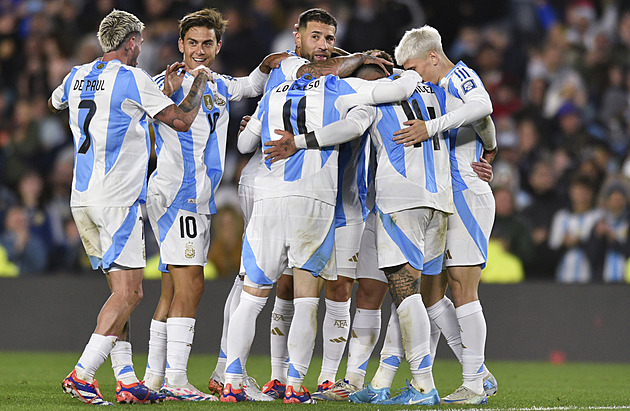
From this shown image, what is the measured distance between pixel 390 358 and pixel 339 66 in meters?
1.86

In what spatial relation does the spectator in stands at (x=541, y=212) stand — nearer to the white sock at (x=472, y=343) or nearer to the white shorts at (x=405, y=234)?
the white sock at (x=472, y=343)

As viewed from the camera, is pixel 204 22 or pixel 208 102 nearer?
pixel 208 102

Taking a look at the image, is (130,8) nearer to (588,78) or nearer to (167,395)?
(588,78)

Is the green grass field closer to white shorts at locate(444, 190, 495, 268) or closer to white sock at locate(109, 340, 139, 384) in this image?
white sock at locate(109, 340, 139, 384)

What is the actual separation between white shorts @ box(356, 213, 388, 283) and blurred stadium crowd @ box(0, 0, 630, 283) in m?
4.43

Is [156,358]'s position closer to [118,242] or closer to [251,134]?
[118,242]

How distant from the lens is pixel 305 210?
5.01 metres

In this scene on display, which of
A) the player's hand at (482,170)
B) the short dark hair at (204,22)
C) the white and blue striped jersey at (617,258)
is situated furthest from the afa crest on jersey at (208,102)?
the white and blue striped jersey at (617,258)

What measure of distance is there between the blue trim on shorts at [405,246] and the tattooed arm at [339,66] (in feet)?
3.31

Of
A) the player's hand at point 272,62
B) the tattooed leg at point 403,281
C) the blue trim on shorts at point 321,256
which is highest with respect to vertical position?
the player's hand at point 272,62

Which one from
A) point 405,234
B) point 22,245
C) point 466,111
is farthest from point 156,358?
point 22,245

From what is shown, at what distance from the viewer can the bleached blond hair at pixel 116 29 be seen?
17.0 feet

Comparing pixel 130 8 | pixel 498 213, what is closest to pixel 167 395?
pixel 498 213

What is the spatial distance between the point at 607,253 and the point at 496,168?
1.66m
